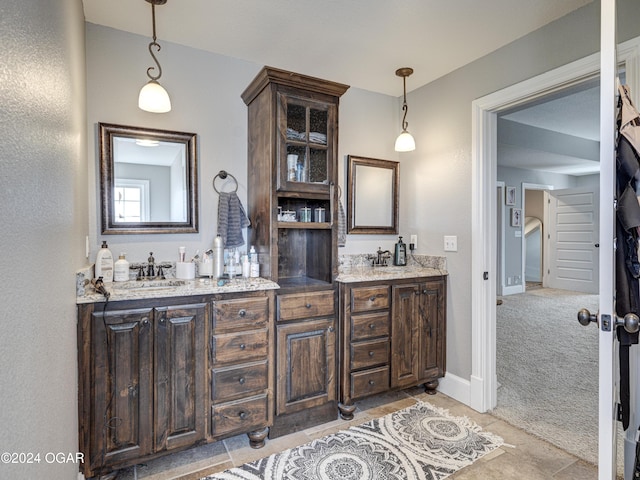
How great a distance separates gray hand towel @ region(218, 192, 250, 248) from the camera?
2.40 metres

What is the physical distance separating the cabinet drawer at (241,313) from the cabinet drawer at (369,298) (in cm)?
65

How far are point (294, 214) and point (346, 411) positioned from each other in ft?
4.76

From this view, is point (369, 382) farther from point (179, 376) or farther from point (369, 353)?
point (179, 376)

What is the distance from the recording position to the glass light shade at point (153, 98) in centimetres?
197

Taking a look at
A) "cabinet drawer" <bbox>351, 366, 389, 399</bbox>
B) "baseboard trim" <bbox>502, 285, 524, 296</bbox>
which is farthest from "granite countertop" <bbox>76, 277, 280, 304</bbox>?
"baseboard trim" <bbox>502, 285, 524, 296</bbox>

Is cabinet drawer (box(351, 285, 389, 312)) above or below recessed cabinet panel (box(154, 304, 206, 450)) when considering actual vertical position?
above

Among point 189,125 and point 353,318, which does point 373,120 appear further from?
point 353,318

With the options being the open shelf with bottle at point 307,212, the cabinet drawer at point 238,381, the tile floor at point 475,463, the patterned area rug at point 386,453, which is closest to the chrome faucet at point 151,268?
the cabinet drawer at point 238,381

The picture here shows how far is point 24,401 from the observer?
75 cm

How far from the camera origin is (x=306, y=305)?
221 cm

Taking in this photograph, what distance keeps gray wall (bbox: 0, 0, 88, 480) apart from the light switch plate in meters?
2.54

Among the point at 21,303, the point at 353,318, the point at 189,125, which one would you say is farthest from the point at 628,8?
the point at 21,303

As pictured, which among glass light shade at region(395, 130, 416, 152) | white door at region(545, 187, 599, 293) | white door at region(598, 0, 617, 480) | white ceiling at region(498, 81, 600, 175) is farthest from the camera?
white door at region(545, 187, 599, 293)

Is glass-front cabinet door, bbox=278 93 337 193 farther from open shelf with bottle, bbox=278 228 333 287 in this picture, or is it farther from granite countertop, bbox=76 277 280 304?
granite countertop, bbox=76 277 280 304
